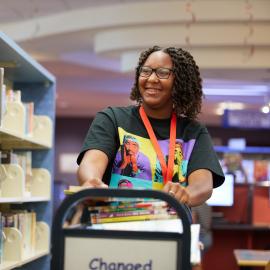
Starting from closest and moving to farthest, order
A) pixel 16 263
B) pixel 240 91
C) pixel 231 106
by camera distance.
→ pixel 16 263
pixel 240 91
pixel 231 106

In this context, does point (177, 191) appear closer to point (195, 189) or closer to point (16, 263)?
point (195, 189)

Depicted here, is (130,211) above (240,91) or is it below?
below

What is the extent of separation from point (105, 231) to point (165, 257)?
156 mm

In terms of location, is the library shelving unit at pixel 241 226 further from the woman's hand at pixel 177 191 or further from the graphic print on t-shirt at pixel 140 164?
the woman's hand at pixel 177 191

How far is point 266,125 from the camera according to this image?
40.7 ft

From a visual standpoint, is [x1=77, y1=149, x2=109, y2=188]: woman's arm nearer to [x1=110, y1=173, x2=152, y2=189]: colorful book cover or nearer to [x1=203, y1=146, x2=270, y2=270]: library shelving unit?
[x1=110, y1=173, x2=152, y2=189]: colorful book cover

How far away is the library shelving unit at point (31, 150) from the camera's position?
12.1ft

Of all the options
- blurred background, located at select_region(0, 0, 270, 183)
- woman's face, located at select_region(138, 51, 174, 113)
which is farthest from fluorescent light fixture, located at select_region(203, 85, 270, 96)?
woman's face, located at select_region(138, 51, 174, 113)

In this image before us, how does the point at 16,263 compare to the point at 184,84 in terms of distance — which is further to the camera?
the point at 16,263

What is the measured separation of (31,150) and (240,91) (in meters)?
7.28

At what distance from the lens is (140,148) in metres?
1.91

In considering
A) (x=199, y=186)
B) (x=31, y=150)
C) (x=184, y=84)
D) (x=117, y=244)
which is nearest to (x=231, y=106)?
(x=31, y=150)

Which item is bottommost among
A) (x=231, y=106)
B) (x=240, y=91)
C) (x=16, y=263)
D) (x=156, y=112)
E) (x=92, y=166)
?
(x=16, y=263)

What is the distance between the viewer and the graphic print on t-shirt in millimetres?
1887
